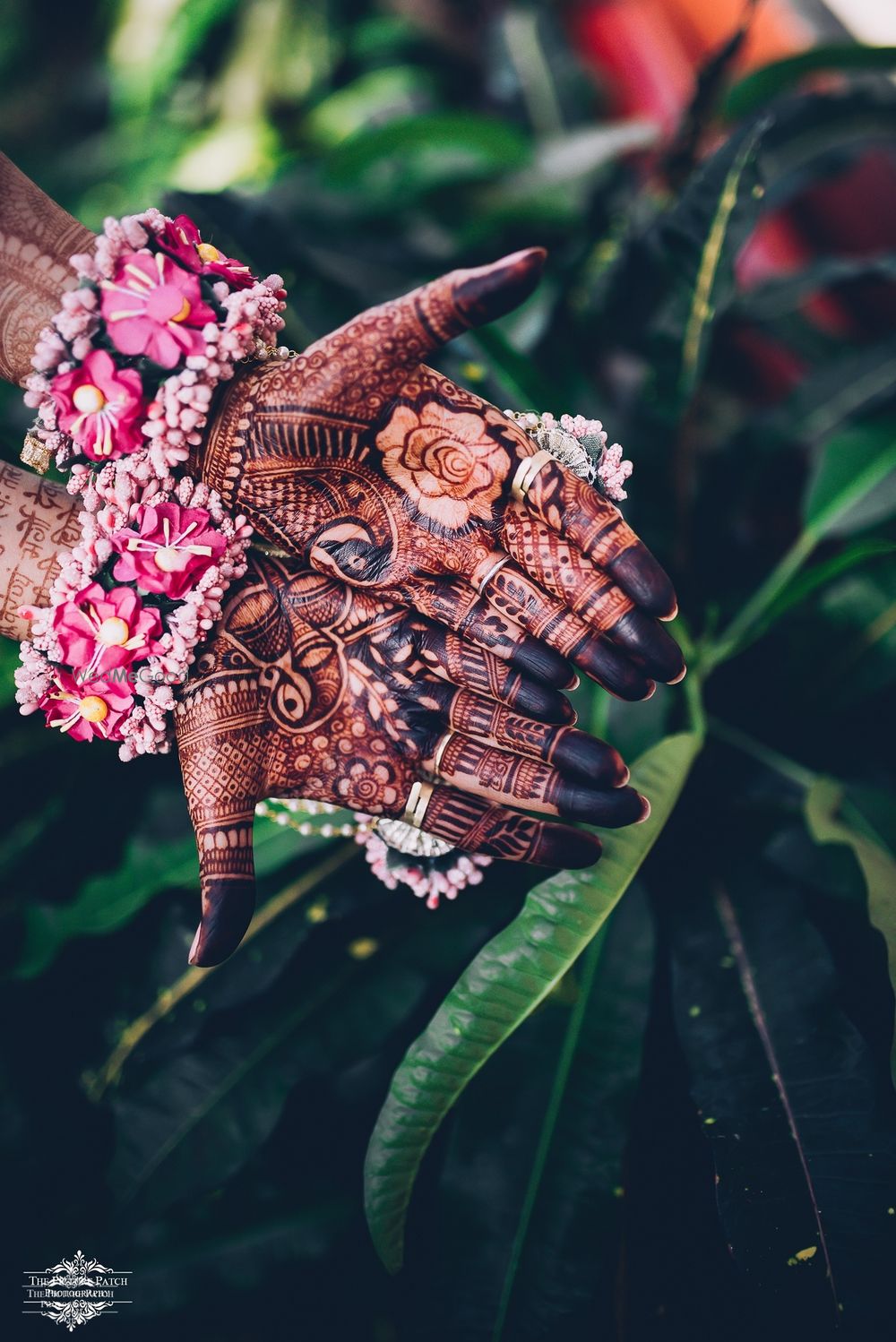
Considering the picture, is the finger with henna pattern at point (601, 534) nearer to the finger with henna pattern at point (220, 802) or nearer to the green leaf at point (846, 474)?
the finger with henna pattern at point (220, 802)

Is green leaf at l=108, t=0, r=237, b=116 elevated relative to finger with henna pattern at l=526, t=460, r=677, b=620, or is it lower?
elevated

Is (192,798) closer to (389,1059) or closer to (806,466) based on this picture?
(389,1059)

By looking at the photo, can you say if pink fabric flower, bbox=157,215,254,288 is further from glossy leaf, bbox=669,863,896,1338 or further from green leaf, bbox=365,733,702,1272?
glossy leaf, bbox=669,863,896,1338

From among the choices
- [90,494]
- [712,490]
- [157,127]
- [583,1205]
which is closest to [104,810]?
[90,494]

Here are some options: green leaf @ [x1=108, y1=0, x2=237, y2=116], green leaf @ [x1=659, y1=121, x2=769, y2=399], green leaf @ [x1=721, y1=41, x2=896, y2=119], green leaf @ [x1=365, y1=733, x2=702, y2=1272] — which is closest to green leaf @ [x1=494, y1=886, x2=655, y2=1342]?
green leaf @ [x1=365, y1=733, x2=702, y2=1272]

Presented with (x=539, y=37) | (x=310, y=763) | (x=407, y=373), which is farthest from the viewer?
(x=539, y=37)

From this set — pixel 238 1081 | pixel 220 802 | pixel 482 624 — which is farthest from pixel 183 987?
pixel 482 624
